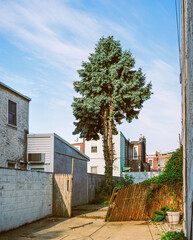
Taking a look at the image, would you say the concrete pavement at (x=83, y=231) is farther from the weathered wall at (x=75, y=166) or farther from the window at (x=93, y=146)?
the window at (x=93, y=146)

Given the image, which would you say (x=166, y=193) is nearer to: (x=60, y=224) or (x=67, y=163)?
(x=60, y=224)

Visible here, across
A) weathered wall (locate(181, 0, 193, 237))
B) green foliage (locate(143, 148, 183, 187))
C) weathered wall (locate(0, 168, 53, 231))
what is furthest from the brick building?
weathered wall (locate(181, 0, 193, 237))

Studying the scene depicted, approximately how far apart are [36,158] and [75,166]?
3355 mm

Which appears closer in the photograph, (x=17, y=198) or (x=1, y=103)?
(x=17, y=198)

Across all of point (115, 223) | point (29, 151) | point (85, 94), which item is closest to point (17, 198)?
point (115, 223)

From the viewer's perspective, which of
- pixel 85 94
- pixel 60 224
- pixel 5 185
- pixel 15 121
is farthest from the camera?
pixel 85 94

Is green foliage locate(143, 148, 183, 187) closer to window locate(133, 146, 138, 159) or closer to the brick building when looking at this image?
the brick building

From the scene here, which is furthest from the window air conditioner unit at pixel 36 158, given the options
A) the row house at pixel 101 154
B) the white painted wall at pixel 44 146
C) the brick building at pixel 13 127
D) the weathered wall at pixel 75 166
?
the row house at pixel 101 154

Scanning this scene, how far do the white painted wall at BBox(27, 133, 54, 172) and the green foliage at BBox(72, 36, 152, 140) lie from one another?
24.8 ft

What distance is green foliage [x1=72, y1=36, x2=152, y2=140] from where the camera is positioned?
24.3 m

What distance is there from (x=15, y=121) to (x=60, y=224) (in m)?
7.37

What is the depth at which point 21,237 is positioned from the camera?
8805mm

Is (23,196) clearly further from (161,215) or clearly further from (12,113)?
(12,113)

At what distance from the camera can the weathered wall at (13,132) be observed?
15453mm
